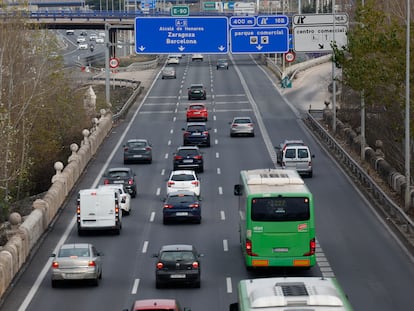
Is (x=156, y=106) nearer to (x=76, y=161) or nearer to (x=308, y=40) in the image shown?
(x=308, y=40)

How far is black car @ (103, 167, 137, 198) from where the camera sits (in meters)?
50.1

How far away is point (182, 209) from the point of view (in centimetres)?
4362

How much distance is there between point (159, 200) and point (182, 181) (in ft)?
4.94

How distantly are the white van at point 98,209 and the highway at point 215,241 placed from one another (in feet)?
1.99

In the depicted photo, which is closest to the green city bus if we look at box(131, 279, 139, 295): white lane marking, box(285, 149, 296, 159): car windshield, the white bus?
box(131, 279, 139, 295): white lane marking

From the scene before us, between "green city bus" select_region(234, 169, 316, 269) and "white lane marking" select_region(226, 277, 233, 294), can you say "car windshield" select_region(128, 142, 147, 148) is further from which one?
"green city bus" select_region(234, 169, 316, 269)

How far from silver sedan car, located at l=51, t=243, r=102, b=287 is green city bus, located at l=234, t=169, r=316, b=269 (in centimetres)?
469

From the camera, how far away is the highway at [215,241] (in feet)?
105

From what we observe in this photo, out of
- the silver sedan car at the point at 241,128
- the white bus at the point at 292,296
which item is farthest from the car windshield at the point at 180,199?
the silver sedan car at the point at 241,128

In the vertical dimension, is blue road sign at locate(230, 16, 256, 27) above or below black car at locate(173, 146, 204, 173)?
above

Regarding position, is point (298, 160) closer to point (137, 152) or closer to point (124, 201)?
point (137, 152)

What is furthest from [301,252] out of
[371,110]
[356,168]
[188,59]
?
[188,59]

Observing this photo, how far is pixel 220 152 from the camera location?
66.1 metres

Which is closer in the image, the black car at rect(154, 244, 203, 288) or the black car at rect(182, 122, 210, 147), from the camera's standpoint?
the black car at rect(154, 244, 203, 288)
